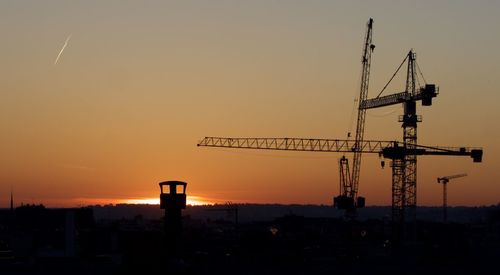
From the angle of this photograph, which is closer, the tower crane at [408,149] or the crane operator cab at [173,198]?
the crane operator cab at [173,198]

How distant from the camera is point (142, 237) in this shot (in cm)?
5088

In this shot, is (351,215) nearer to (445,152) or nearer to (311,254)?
(445,152)

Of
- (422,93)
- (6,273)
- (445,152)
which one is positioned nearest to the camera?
(6,273)

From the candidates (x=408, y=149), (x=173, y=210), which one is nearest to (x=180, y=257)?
(x=173, y=210)

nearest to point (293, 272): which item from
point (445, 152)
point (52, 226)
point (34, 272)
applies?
point (34, 272)

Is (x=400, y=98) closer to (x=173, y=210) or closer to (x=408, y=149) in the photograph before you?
(x=408, y=149)

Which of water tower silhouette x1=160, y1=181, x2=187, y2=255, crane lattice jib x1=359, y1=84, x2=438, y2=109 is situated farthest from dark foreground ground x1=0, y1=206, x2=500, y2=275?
crane lattice jib x1=359, y1=84, x2=438, y2=109

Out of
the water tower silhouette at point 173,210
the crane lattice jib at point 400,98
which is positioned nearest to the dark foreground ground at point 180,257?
the water tower silhouette at point 173,210

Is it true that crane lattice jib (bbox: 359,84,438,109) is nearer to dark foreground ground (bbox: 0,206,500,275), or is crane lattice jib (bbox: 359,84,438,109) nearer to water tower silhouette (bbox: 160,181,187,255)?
dark foreground ground (bbox: 0,206,500,275)

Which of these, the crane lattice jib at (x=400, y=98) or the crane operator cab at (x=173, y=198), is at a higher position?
the crane lattice jib at (x=400, y=98)

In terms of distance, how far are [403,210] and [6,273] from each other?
351ft

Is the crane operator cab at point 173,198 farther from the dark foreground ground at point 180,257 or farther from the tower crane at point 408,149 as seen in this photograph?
the tower crane at point 408,149

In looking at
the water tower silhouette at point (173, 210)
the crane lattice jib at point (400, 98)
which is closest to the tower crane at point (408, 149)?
the crane lattice jib at point (400, 98)

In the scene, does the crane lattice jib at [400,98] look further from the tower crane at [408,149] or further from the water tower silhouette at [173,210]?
the water tower silhouette at [173,210]
